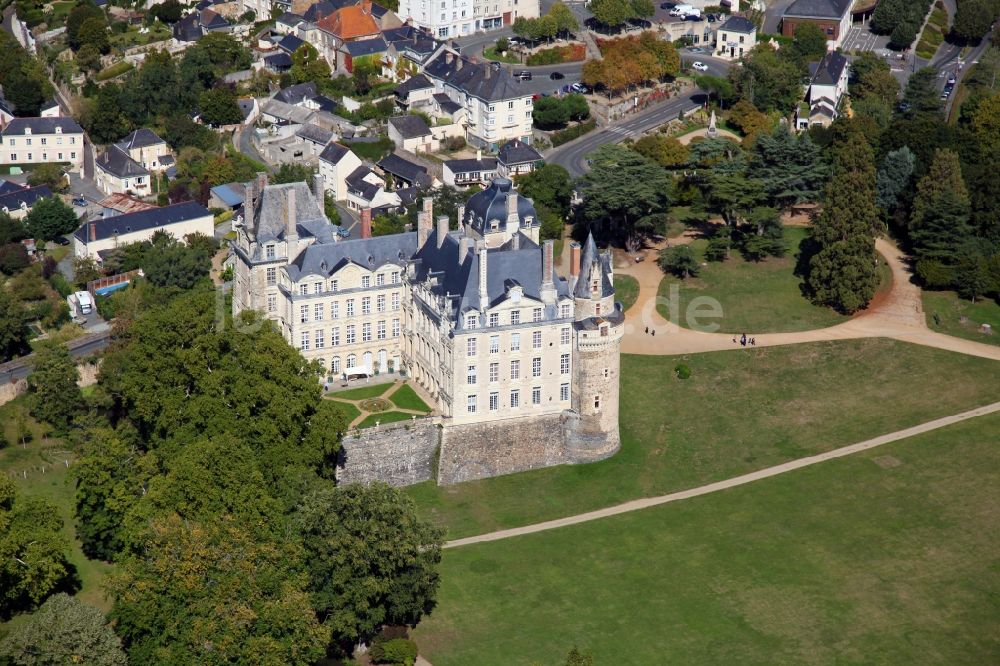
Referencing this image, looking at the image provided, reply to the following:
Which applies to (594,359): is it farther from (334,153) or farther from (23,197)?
(23,197)

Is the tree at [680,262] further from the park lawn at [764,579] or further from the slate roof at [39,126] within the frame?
the slate roof at [39,126]

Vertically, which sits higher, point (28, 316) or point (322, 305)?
point (322, 305)

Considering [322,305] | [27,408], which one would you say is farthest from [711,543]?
[27,408]

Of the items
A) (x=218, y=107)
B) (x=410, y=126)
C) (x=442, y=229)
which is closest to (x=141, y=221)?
(x=218, y=107)

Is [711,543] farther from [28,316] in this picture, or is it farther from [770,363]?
[28,316]

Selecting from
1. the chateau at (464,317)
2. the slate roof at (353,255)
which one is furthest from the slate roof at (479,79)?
the slate roof at (353,255)

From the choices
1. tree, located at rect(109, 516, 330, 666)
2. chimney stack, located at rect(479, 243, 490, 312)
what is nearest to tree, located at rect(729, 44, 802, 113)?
chimney stack, located at rect(479, 243, 490, 312)

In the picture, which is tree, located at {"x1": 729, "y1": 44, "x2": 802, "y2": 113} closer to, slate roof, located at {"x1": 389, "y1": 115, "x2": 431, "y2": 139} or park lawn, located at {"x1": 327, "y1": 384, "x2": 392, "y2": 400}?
slate roof, located at {"x1": 389, "y1": 115, "x2": 431, "y2": 139}
